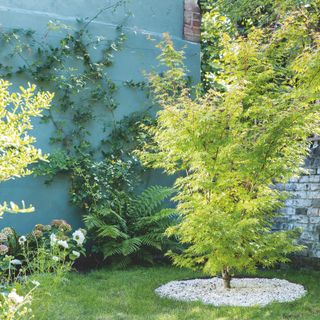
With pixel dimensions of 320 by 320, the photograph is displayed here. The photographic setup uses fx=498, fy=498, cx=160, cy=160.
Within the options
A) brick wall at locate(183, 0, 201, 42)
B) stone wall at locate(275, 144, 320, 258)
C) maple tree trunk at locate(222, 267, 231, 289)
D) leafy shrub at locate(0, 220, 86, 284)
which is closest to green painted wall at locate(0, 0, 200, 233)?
brick wall at locate(183, 0, 201, 42)

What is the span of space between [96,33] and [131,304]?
13.6 feet

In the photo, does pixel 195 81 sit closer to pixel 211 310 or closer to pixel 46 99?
pixel 211 310

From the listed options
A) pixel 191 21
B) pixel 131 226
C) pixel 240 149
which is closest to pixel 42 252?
pixel 240 149

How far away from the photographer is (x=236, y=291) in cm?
520

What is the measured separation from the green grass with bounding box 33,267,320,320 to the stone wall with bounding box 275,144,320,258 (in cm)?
51

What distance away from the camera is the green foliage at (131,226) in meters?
6.33


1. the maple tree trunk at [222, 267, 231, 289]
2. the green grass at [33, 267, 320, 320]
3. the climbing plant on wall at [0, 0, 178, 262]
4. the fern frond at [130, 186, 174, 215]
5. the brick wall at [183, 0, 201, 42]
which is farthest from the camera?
the brick wall at [183, 0, 201, 42]

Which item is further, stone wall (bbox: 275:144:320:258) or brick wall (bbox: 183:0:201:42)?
brick wall (bbox: 183:0:201:42)

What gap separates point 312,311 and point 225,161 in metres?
1.62

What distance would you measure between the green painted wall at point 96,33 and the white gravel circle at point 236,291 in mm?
2091

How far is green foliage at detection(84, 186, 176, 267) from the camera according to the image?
633 centimetres

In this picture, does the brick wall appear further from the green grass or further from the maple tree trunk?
the maple tree trunk

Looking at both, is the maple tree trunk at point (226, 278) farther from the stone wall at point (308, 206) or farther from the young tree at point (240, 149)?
the stone wall at point (308, 206)

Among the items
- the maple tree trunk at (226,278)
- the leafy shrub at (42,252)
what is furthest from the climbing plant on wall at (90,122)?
the maple tree trunk at (226,278)
